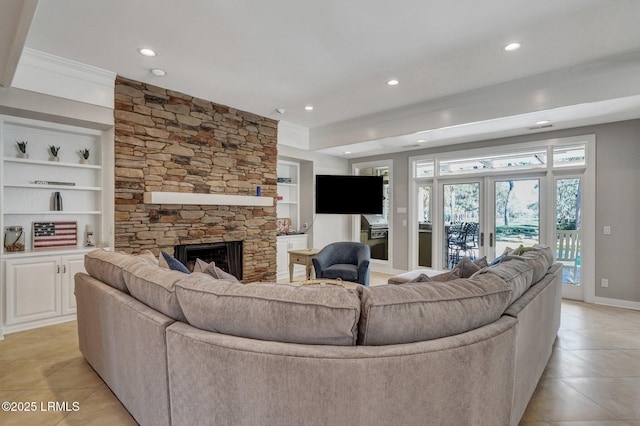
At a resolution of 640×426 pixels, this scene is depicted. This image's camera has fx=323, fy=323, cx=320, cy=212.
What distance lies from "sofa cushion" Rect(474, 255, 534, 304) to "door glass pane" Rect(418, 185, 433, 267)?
397 cm

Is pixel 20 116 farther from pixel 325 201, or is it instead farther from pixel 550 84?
pixel 550 84

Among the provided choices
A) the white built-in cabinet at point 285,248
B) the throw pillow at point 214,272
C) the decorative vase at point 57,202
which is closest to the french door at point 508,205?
the white built-in cabinet at point 285,248

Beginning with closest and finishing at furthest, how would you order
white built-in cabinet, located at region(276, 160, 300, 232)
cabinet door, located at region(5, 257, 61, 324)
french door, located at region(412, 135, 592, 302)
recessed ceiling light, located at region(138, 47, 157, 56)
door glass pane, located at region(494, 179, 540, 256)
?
recessed ceiling light, located at region(138, 47, 157, 56), cabinet door, located at region(5, 257, 61, 324), french door, located at region(412, 135, 592, 302), door glass pane, located at region(494, 179, 540, 256), white built-in cabinet, located at region(276, 160, 300, 232)

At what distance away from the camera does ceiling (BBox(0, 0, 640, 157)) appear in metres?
2.46

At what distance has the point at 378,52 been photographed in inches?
123

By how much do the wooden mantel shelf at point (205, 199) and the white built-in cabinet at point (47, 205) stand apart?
48cm

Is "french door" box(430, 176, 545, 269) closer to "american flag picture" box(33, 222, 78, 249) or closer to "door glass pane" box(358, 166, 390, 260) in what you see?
"door glass pane" box(358, 166, 390, 260)

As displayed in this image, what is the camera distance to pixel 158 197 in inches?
152

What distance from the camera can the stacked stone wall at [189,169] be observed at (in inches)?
150

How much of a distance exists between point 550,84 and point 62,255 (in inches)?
224

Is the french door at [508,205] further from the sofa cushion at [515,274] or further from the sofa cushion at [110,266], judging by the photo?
the sofa cushion at [110,266]

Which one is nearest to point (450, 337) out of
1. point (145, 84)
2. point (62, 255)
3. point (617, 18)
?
point (617, 18)

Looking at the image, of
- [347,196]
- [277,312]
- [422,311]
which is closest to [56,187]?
[277,312]

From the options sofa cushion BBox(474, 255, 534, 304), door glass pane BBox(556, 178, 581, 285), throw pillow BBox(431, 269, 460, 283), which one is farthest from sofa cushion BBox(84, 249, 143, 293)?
door glass pane BBox(556, 178, 581, 285)
